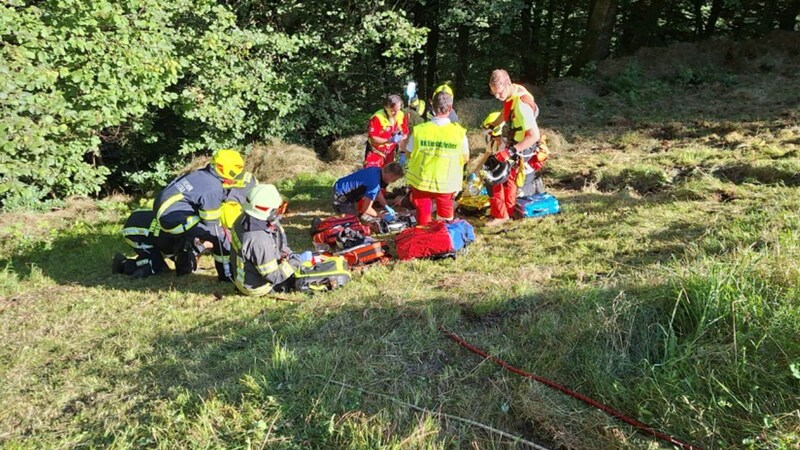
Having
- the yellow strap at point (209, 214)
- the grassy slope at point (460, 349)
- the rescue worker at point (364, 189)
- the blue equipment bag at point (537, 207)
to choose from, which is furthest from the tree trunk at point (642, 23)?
the yellow strap at point (209, 214)

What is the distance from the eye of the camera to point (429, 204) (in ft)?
21.2

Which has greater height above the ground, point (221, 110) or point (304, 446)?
point (221, 110)

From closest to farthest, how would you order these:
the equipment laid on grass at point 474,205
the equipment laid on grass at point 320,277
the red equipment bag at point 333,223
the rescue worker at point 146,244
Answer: the equipment laid on grass at point 320,277
the rescue worker at point 146,244
the red equipment bag at point 333,223
the equipment laid on grass at point 474,205

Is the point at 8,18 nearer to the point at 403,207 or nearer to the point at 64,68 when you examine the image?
the point at 64,68

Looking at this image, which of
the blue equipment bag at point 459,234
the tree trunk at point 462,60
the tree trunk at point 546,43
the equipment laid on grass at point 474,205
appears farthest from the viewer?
the tree trunk at point 546,43

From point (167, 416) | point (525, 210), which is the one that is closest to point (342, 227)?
point (525, 210)

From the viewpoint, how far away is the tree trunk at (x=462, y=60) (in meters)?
17.2

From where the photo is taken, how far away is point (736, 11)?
18.7 m

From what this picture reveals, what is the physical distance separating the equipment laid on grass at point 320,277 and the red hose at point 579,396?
179cm

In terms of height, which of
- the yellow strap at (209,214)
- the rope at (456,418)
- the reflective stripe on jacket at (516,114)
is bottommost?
the rope at (456,418)

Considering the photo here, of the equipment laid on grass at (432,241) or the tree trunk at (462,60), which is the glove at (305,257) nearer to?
the equipment laid on grass at (432,241)

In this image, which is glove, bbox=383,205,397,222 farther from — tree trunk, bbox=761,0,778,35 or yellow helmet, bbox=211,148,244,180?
tree trunk, bbox=761,0,778,35

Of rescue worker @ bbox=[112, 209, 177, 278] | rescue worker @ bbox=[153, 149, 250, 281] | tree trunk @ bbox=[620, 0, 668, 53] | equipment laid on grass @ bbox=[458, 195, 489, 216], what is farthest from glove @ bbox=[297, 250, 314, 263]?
tree trunk @ bbox=[620, 0, 668, 53]

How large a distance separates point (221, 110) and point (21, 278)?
5.43 metres
